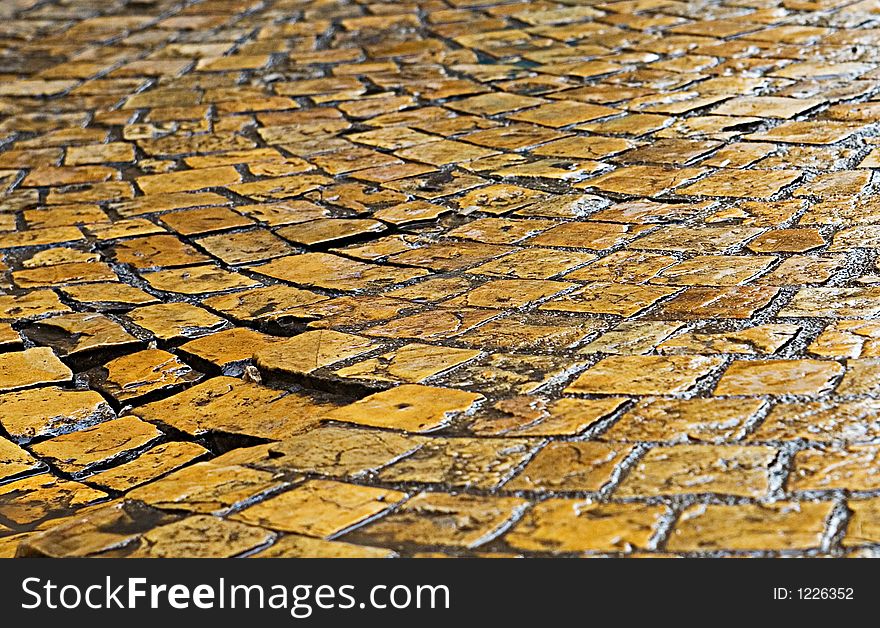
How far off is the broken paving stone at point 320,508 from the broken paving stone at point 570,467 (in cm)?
22

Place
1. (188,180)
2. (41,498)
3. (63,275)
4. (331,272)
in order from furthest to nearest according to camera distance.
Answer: (188,180)
(63,275)
(331,272)
(41,498)

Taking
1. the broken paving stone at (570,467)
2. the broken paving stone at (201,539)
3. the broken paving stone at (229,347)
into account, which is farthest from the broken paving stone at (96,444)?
the broken paving stone at (570,467)

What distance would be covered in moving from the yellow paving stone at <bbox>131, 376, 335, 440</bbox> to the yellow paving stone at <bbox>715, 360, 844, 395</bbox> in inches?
32.3

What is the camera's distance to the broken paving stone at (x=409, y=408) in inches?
84.6

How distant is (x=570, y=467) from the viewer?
1912 mm

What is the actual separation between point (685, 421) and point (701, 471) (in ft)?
0.63

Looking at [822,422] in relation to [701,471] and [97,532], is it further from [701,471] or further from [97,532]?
[97,532]

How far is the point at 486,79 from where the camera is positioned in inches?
185

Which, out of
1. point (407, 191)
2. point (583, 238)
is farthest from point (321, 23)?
point (583, 238)

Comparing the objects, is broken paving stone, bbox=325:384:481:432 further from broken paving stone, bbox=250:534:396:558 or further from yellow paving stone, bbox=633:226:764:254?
yellow paving stone, bbox=633:226:764:254

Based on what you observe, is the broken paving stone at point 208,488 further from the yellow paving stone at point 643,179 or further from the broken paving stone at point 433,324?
the yellow paving stone at point 643,179

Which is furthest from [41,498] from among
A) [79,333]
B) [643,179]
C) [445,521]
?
[643,179]
